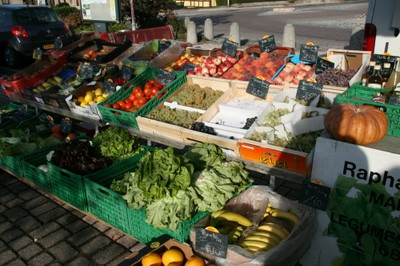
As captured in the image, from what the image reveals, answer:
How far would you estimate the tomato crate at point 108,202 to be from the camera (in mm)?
3745

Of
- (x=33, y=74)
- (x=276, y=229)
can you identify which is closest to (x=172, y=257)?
(x=276, y=229)

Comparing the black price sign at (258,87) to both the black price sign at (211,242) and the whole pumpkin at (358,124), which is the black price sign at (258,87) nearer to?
the whole pumpkin at (358,124)

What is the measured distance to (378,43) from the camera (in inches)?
223

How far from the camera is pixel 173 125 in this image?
434 centimetres

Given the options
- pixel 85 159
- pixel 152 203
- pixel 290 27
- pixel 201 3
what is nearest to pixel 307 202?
pixel 152 203

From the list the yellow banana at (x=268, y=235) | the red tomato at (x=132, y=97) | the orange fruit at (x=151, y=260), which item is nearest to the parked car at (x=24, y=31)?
the red tomato at (x=132, y=97)

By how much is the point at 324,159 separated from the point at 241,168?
952 mm

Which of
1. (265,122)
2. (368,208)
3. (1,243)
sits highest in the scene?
(265,122)

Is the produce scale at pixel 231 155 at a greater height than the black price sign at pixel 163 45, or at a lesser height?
lesser

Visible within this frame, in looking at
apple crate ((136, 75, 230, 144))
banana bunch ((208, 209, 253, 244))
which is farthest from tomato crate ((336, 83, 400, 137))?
apple crate ((136, 75, 230, 144))

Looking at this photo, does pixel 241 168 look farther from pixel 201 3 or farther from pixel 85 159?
pixel 201 3

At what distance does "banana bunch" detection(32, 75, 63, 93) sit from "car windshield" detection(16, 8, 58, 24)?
282 inches

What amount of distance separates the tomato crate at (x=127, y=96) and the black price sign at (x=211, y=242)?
2.18m

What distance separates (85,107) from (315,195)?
142 inches
